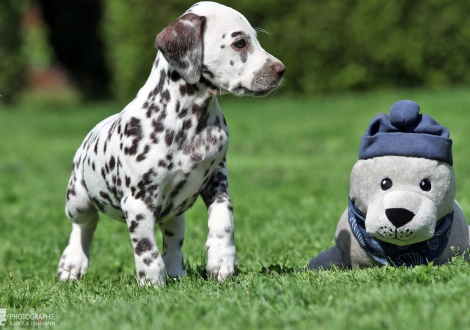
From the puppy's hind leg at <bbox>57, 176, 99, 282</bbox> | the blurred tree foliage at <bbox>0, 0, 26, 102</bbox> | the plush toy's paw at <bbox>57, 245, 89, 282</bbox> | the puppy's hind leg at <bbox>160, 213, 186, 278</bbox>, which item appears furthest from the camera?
the blurred tree foliage at <bbox>0, 0, 26, 102</bbox>

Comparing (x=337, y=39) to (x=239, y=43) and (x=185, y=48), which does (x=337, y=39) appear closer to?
(x=239, y=43)

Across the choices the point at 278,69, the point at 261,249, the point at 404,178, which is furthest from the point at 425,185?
the point at 261,249

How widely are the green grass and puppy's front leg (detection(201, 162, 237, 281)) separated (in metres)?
0.12

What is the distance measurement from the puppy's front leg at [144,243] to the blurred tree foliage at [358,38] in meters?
15.7

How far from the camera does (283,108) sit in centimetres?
1797

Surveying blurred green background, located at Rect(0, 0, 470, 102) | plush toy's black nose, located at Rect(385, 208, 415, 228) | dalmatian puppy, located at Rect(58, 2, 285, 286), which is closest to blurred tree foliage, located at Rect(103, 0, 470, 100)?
blurred green background, located at Rect(0, 0, 470, 102)

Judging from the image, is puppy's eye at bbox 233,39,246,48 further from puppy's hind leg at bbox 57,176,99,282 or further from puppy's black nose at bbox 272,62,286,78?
puppy's hind leg at bbox 57,176,99,282

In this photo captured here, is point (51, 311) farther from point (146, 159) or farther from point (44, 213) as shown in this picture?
point (44, 213)

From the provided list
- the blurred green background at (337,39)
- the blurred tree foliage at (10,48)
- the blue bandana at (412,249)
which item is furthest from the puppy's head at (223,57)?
the blurred tree foliage at (10,48)

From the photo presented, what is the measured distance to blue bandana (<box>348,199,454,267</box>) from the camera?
448 centimetres

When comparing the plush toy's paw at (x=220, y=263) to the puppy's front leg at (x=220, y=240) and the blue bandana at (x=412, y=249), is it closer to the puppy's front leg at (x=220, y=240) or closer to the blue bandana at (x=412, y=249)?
the puppy's front leg at (x=220, y=240)

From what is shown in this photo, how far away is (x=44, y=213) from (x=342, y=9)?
12.7 metres

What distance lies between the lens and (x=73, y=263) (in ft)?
18.3

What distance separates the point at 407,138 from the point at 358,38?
15.6 metres
